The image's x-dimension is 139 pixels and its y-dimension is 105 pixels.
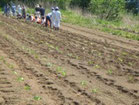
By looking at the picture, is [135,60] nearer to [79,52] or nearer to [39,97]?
[79,52]

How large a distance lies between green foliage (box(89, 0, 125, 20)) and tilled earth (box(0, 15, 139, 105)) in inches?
570

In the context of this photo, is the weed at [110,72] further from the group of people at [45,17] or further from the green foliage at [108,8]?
the green foliage at [108,8]

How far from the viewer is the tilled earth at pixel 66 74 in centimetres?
589

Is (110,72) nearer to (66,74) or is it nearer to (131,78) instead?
(131,78)

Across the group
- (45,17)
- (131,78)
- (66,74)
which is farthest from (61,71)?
(45,17)

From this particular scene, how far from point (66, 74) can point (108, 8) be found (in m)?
20.0

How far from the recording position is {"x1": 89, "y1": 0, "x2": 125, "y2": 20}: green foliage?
26031mm

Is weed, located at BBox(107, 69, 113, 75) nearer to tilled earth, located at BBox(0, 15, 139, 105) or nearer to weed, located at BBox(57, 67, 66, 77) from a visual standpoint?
tilled earth, located at BBox(0, 15, 139, 105)

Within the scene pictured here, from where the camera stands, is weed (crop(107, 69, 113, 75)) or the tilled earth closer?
the tilled earth

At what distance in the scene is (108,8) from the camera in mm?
26562

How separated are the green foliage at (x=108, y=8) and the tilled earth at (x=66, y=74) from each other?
1447 cm

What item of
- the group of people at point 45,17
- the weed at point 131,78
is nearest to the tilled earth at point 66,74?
the weed at point 131,78

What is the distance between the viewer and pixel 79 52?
35.4 ft

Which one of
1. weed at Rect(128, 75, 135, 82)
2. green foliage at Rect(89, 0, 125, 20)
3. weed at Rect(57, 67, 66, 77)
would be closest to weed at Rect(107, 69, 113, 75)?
weed at Rect(128, 75, 135, 82)
